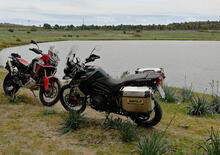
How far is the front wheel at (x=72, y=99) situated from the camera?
5.80 meters

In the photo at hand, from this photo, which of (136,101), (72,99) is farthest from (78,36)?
(136,101)

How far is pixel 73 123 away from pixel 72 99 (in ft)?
2.86

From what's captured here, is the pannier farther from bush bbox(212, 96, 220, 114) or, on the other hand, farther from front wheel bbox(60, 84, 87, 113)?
bush bbox(212, 96, 220, 114)

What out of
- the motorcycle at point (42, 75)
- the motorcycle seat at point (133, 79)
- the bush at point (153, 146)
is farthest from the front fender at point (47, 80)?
the bush at point (153, 146)

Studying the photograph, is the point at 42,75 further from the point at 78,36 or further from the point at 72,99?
the point at 78,36

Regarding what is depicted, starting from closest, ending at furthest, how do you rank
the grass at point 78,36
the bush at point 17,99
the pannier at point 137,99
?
the pannier at point 137,99 → the bush at point 17,99 → the grass at point 78,36

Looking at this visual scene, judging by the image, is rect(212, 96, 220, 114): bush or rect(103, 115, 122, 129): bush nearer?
rect(103, 115, 122, 129): bush

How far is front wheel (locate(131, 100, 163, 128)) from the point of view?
16.8 ft

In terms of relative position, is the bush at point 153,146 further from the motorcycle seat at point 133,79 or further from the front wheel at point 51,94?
the front wheel at point 51,94

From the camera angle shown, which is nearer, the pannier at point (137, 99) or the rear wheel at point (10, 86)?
the pannier at point (137, 99)

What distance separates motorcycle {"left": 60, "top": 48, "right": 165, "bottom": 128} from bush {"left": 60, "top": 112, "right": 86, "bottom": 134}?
14.3 inches

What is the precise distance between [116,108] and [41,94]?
7.60ft

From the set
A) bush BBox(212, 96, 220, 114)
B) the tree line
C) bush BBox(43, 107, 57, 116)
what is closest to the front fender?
bush BBox(43, 107, 57, 116)

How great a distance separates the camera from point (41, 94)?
6.82 m
